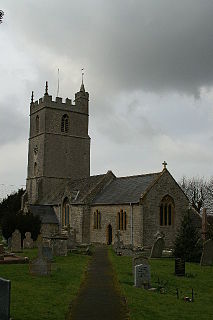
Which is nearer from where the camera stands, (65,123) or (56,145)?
(56,145)

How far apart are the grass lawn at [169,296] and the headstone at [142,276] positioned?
0.29 m

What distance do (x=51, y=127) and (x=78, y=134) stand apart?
3.90 m

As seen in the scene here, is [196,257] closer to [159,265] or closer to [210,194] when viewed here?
→ [159,265]

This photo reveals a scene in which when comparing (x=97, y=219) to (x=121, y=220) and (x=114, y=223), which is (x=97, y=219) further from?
(x=121, y=220)

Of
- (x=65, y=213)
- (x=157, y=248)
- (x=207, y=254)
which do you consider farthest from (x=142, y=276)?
(x=65, y=213)

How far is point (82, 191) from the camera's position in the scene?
137 ft

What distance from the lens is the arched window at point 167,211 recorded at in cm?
3391

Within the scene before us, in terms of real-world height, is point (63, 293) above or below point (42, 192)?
below

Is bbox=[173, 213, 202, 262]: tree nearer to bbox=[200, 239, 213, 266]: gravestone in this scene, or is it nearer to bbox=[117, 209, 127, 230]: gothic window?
bbox=[200, 239, 213, 266]: gravestone

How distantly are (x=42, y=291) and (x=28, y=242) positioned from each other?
63.3ft

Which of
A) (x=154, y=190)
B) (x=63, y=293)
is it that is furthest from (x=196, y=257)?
(x=63, y=293)

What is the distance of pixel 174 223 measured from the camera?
34594 mm

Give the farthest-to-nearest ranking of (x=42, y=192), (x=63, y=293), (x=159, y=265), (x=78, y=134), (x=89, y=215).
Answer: (x=78, y=134)
(x=42, y=192)
(x=89, y=215)
(x=159, y=265)
(x=63, y=293)

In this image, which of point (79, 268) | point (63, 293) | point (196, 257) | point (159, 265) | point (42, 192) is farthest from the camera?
point (42, 192)
